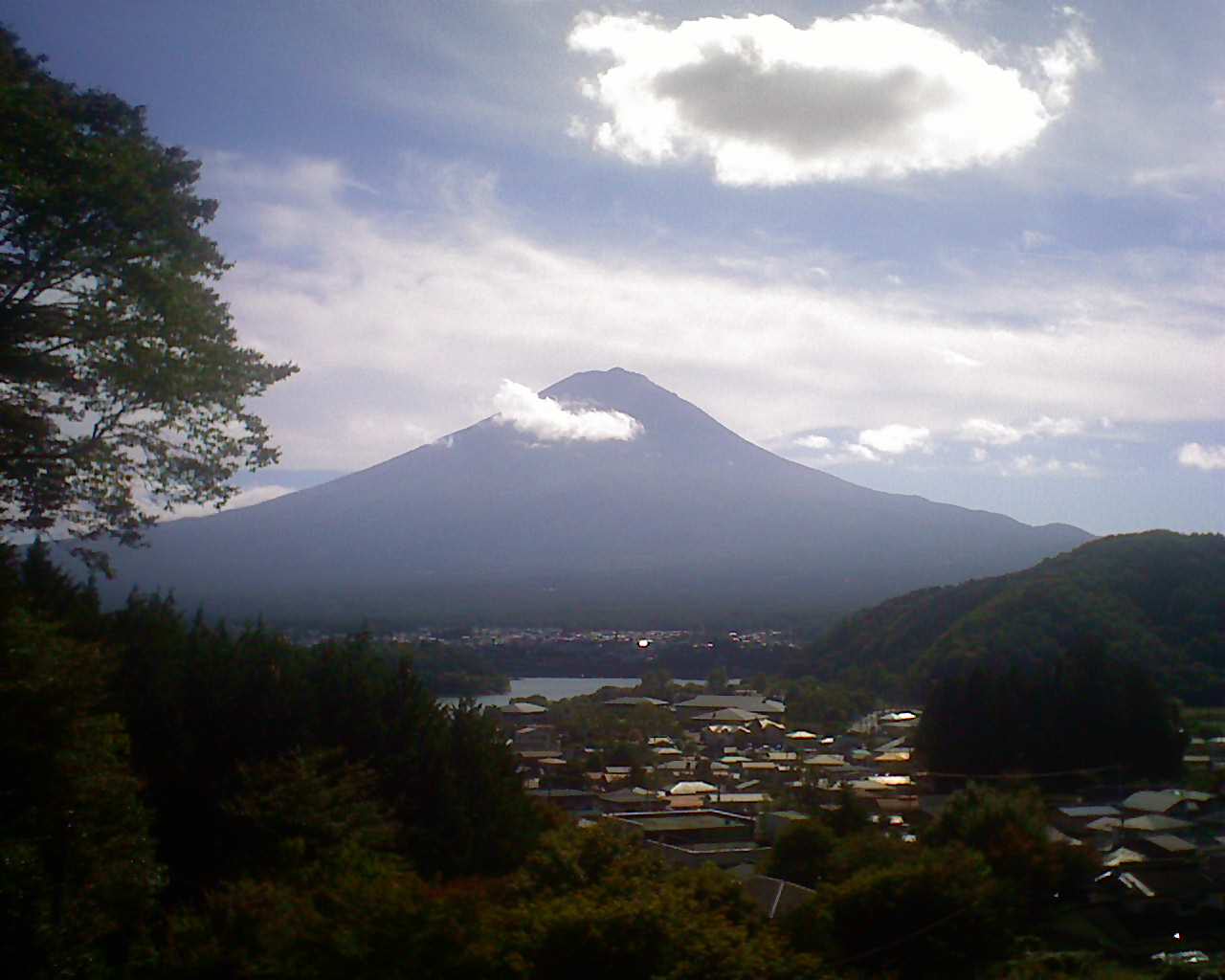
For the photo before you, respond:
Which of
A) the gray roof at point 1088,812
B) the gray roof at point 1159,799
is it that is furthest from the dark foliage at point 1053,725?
the gray roof at point 1088,812

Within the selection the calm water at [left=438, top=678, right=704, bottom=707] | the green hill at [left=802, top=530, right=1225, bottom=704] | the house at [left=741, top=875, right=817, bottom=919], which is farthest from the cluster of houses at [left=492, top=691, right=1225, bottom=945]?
the green hill at [left=802, top=530, right=1225, bottom=704]

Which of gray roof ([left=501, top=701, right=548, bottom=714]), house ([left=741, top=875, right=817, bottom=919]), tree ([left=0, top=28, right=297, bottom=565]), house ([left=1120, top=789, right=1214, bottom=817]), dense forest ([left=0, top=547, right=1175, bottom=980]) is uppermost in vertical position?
tree ([left=0, top=28, right=297, bottom=565])

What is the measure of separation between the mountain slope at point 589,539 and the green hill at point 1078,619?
54.0 ft

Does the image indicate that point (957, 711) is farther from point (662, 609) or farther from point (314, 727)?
point (662, 609)

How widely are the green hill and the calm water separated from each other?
646cm

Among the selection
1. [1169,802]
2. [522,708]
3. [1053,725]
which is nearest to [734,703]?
[522,708]

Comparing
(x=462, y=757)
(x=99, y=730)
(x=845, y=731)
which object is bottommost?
(x=845, y=731)

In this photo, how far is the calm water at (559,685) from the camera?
1235 inches

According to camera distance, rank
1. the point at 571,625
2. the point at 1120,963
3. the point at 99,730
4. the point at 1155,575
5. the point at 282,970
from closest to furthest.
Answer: the point at 282,970 → the point at 99,730 → the point at 1120,963 → the point at 1155,575 → the point at 571,625

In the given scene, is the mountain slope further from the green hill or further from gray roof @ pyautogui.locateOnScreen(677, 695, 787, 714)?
the green hill

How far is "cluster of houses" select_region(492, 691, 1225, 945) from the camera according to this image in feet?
34.5

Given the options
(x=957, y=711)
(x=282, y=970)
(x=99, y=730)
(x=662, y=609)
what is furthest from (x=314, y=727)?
(x=662, y=609)

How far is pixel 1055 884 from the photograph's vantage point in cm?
1044

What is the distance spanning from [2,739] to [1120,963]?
851 centimetres
